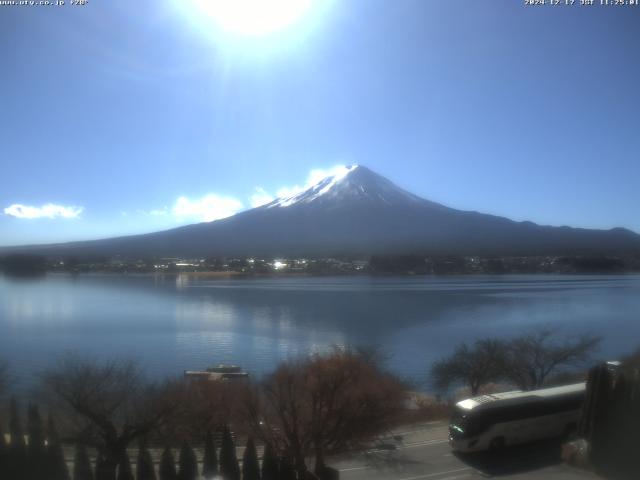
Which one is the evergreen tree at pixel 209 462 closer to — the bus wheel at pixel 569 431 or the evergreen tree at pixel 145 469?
the evergreen tree at pixel 145 469

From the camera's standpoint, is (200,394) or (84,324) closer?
(200,394)

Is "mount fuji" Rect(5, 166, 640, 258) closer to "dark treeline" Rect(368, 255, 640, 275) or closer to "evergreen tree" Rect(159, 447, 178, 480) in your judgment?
"dark treeline" Rect(368, 255, 640, 275)

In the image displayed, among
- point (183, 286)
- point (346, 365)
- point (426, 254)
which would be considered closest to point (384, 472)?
point (346, 365)

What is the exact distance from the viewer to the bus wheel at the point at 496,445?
4.24 metres

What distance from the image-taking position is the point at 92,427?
4.02m

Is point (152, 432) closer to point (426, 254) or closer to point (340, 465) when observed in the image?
point (340, 465)

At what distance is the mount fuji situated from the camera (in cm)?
2856

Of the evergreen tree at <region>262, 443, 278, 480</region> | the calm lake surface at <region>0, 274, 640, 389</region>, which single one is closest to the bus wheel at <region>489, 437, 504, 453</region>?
the evergreen tree at <region>262, 443, 278, 480</region>

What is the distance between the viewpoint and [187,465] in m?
3.45

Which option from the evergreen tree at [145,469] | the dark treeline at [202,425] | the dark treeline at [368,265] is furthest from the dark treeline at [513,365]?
the dark treeline at [368,265]

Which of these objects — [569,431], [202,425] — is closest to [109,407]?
Result: [202,425]

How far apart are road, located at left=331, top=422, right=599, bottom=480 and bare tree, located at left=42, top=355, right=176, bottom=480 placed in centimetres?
133

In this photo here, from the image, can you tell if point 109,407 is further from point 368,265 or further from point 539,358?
point 368,265

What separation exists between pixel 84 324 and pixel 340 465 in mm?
9016
